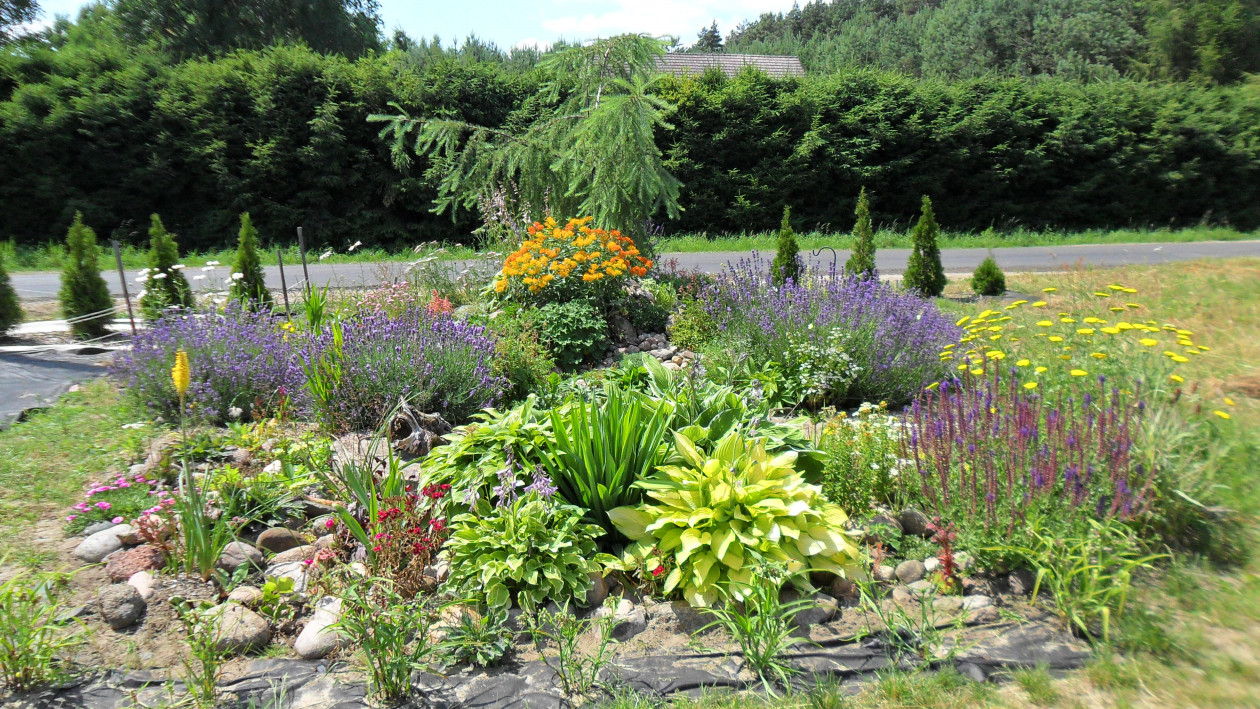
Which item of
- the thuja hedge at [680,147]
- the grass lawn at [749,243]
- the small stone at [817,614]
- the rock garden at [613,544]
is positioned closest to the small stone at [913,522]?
the rock garden at [613,544]

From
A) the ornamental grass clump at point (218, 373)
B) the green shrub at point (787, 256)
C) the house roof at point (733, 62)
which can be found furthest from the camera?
the house roof at point (733, 62)

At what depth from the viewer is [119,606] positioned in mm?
2967

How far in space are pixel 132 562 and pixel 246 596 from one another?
0.66 m

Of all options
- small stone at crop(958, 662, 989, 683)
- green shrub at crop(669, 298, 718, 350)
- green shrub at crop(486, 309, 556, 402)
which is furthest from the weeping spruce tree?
small stone at crop(958, 662, 989, 683)

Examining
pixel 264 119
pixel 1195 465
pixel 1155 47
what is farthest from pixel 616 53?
pixel 1155 47

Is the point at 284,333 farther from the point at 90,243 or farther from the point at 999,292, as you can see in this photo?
the point at 999,292

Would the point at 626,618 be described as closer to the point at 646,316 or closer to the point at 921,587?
the point at 921,587

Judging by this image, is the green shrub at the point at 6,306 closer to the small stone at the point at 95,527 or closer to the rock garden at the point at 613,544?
the rock garden at the point at 613,544

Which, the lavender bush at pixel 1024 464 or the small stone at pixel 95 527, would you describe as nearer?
the lavender bush at pixel 1024 464

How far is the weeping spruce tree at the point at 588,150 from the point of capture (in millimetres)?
8438

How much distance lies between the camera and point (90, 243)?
8227 mm

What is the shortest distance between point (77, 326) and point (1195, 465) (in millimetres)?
9805

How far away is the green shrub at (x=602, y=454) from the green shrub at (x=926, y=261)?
7.69 meters

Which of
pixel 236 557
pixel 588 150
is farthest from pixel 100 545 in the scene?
pixel 588 150
